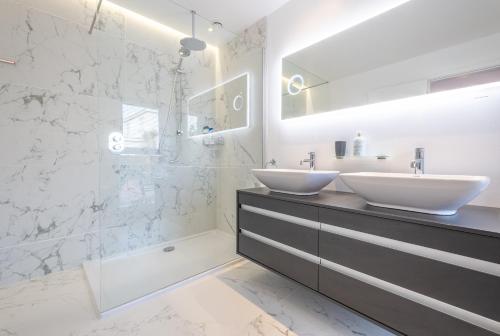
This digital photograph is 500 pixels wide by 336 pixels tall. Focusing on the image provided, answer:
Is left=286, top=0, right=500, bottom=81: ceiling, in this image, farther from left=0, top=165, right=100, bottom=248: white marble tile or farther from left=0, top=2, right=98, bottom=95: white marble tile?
left=0, top=165, right=100, bottom=248: white marble tile

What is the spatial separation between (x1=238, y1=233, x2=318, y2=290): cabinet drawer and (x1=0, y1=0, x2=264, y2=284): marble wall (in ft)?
2.68

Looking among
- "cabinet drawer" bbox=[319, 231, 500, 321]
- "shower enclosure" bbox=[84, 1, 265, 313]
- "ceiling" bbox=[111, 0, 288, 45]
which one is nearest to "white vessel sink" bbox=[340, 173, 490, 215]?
"cabinet drawer" bbox=[319, 231, 500, 321]

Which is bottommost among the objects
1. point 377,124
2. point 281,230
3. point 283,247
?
point 283,247

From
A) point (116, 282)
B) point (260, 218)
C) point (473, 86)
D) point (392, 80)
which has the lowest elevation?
point (116, 282)

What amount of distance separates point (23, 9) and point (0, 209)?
5.09 feet

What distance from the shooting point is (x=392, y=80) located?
4.79 feet

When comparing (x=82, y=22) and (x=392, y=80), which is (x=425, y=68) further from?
(x=82, y=22)

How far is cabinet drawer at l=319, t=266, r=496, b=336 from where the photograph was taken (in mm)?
841

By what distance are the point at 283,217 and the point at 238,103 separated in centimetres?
147

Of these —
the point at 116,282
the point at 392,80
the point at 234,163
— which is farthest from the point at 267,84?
the point at 116,282

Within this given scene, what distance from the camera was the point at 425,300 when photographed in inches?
35.3

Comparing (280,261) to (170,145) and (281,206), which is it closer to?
(281,206)

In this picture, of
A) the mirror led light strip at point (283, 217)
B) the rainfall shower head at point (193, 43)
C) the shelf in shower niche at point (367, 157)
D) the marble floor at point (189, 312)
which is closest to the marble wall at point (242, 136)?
the rainfall shower head at point (193, 43)

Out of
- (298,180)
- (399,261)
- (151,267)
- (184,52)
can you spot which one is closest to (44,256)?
(151,267)
